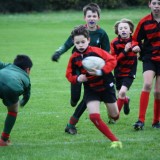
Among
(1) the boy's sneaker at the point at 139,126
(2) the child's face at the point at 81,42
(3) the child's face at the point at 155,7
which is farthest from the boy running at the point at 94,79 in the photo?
(3) the child's face at the point at 155,7

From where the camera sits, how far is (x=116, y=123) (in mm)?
8898

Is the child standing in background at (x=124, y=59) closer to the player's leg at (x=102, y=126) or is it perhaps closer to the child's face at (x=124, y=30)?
the child's face at (x=124, y=30)

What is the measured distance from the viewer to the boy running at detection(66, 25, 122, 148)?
692cm

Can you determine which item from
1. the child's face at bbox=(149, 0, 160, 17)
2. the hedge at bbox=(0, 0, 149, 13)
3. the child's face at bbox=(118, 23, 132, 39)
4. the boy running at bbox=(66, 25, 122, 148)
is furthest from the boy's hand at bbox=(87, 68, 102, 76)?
the hedge at bbox=(0, 0, 149, 13)

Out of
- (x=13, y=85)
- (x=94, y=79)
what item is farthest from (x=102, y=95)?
(x=13, y=85)

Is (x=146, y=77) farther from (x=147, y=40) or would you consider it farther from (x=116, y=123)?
(x=116, y=123)

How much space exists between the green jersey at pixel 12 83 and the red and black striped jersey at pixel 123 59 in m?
2.30

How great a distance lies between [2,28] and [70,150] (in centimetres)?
3125

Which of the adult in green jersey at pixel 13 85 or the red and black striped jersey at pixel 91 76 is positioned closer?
the adult in green jersey at pixel 13 85

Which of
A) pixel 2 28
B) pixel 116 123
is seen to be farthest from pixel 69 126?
pixel 2 28

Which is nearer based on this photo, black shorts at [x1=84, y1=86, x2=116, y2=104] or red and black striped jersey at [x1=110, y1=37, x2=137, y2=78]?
black shorts at [x1=84, y1=86, x2=116, y2=104]

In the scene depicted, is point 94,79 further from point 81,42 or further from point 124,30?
point 124,30

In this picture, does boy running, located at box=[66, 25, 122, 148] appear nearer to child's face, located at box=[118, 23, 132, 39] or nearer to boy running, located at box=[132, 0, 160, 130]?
boy running, located at box=[132, 0, 160, 130]

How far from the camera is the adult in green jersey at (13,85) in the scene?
682cm
